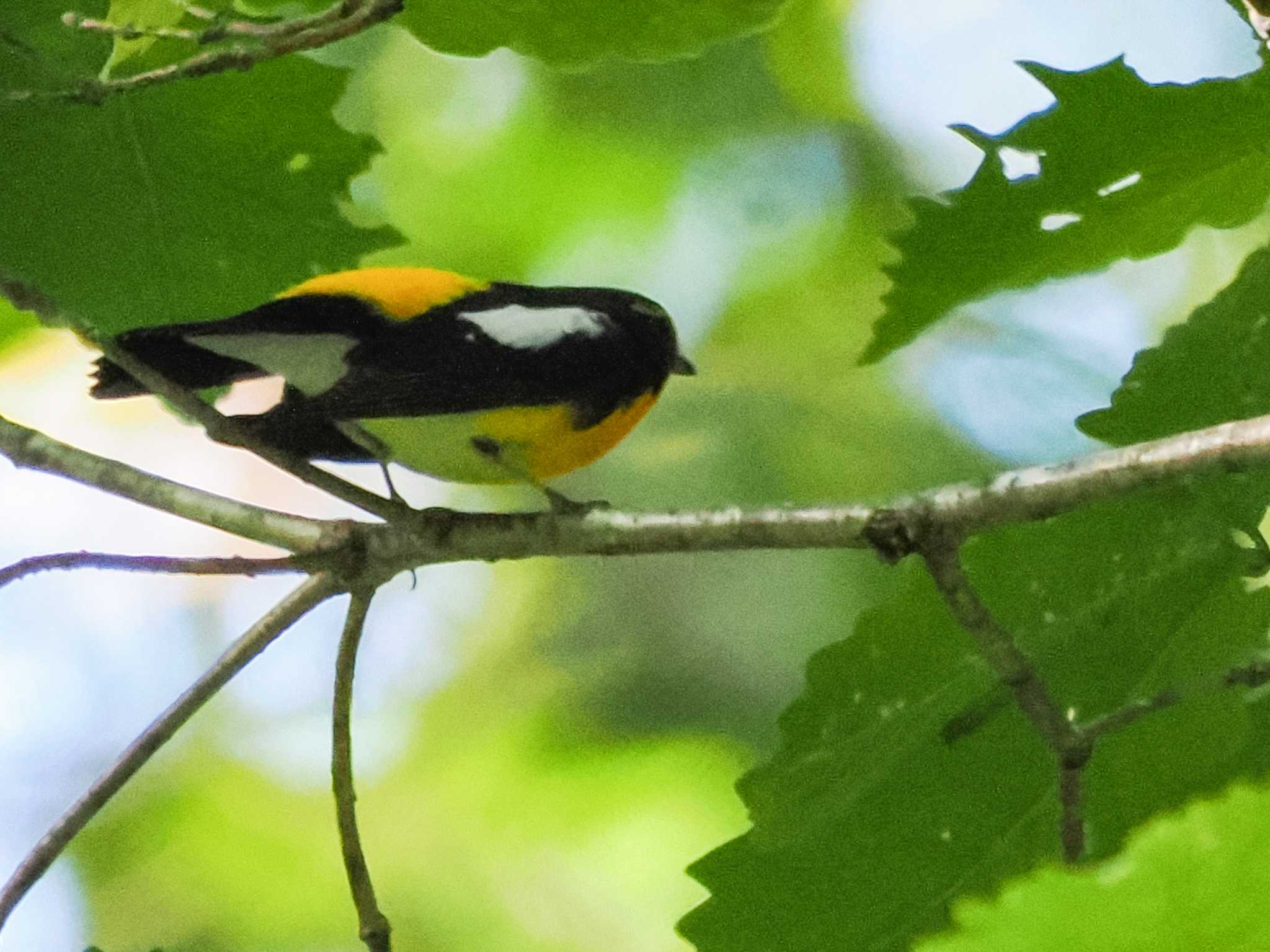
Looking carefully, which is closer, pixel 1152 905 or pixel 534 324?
pixel 1152 905

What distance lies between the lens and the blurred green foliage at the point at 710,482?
886 mm

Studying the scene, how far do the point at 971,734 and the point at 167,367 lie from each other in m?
0.68

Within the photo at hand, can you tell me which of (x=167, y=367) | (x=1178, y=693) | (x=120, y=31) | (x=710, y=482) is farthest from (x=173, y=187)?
(x=710, y=482)

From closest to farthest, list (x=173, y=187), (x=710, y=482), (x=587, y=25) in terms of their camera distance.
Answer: (x=587, y=25), (x=173, y=187), (x=710, y=482)

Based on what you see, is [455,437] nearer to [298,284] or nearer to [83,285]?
[298,284]

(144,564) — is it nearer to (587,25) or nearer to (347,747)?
(347,747)

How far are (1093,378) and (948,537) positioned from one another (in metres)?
2.03

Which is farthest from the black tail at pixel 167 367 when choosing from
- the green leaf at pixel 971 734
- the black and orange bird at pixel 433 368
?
the green leaf at pixel 971 734

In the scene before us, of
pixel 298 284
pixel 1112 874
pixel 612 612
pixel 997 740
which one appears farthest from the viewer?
pixel 612 612

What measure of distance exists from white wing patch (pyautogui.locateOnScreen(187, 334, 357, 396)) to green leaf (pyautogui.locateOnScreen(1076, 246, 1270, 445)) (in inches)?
23.6

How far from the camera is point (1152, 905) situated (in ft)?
0.90

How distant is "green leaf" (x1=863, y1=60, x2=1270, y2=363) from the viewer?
846mm

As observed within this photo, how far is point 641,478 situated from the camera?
110 inches

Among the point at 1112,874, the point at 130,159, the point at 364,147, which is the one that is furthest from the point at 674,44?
the point at 1112,874
